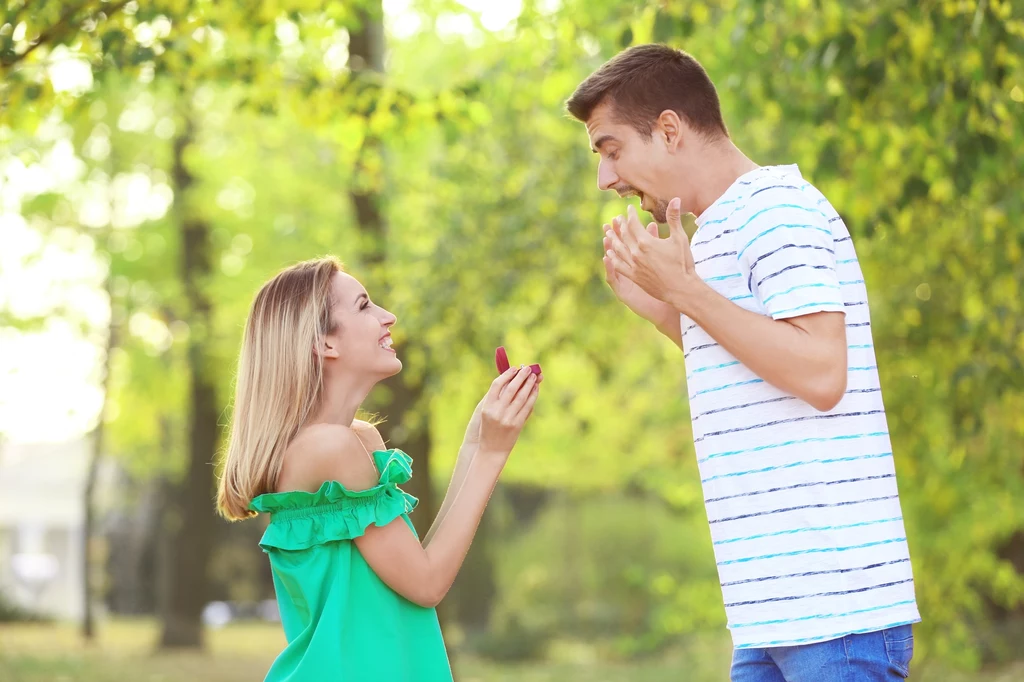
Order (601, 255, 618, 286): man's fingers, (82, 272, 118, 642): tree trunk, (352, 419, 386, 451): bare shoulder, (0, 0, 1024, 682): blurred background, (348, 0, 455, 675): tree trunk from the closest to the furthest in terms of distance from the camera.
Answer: (601, 255, 618, 286): man's fingers → (352, 419, 386, 451): bare shoulder → (0, 0, 1024, 682): blurred background → (348, 0, 455, 675): tree trunk → (82, 272, 118, 642): tree trunk

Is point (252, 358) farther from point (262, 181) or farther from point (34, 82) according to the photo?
point (262, 181)

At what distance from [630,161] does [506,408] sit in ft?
1.97

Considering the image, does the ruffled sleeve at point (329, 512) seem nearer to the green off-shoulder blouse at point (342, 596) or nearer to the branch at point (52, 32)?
the green off-shoulder blouse at point (342, 596)

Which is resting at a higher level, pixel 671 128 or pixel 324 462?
pixel 671 128

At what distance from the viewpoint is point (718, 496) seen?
221cm

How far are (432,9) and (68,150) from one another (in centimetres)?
772

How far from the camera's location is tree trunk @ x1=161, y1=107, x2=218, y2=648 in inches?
598

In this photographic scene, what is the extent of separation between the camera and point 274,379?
262 centimetres

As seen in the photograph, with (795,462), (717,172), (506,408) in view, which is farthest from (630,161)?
(795,462)

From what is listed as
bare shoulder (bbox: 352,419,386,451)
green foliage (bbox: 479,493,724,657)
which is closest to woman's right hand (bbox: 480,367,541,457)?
bare shoulder (bbox: 352,419,386,451)

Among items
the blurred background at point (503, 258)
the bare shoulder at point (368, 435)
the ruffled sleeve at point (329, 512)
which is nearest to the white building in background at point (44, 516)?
the blurred background at point (503, 258)

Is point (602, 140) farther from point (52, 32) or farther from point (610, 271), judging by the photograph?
point (52, 32)

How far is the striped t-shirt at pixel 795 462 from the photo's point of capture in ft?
6.80

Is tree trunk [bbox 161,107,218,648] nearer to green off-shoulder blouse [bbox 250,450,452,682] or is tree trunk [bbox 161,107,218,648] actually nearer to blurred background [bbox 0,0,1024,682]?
blurred background [bbox 0,0,1024,682]
